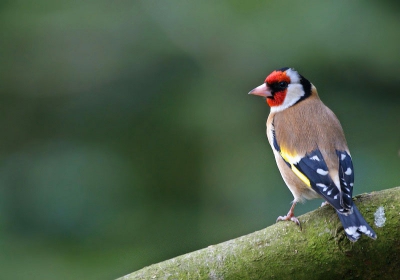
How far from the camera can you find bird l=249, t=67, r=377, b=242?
2.47m

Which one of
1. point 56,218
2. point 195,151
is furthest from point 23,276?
point 195,151

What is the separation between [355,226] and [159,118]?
2876 millimetres

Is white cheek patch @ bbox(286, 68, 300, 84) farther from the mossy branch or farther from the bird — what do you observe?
the mossy branch

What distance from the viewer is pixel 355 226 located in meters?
2.19

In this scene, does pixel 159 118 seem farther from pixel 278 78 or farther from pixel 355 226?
pixel 355 226

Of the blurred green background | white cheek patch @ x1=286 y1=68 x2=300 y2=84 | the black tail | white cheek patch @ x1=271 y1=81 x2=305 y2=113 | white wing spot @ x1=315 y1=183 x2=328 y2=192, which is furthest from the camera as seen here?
the blurred green background

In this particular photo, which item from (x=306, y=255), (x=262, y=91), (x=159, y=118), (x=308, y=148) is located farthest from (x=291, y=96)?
(x=159, y=118)

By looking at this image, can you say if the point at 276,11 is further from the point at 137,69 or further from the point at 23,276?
the point at 23,276

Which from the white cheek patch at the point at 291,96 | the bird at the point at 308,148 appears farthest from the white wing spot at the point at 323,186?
the white cheek patch at the point at 291,96

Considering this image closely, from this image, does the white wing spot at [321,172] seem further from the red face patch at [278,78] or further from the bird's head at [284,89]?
the red face patch at [278,78]

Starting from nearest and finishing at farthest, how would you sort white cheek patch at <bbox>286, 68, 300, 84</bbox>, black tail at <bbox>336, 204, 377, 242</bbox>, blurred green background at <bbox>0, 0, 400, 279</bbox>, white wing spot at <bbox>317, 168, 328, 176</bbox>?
black tail at <bbox>336, 204, 377, 242</bbox> → white wing spot at <bbox>317, 168, 328, 176</bbox> → white cheek patch at <bbox>286, 68, 300, 84</bbox> → blurred green background at <bbox>0, 0, 400, 279</bbox>

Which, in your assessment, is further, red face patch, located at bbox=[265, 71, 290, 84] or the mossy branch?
red face patch, located at bbox=[265, 71, 290, 84]

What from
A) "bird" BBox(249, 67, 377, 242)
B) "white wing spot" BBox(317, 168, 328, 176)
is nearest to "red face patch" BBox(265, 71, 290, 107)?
"bird" BBox(249, 67, 377, 242)

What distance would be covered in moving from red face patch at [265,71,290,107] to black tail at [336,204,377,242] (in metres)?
1.21
